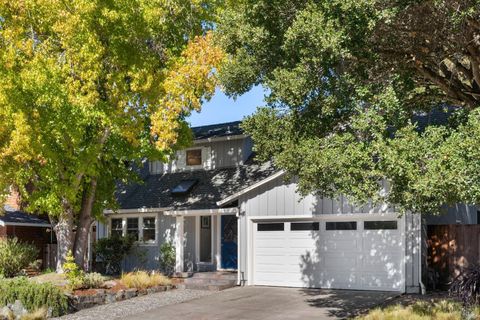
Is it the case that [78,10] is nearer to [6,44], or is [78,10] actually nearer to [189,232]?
[6,44]

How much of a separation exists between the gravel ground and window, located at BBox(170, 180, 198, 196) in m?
5.42

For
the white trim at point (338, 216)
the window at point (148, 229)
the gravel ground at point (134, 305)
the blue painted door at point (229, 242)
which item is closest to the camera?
the gravel ground at point (134, 305)

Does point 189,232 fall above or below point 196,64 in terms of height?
below

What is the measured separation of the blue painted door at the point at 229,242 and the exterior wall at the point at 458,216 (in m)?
7.20

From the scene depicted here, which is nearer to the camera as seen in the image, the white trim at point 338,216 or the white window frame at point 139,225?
the white trim at point 338,216

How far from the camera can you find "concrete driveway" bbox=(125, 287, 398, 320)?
14344 millimetres

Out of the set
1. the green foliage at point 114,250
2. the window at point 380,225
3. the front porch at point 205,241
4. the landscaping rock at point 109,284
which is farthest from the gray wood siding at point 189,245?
the window at point 380,225

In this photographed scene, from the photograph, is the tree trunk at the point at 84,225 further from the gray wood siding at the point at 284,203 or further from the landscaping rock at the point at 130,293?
the gray wood siding at the point at 284,203

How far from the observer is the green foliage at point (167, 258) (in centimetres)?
2234

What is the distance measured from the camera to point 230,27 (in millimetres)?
13508

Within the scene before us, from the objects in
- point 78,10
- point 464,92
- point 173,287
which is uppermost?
point 78,10

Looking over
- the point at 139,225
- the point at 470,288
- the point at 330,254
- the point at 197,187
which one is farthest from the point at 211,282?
the point at 470,288

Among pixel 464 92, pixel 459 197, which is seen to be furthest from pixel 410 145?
pixel 464 92

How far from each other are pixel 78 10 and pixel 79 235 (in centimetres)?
794
